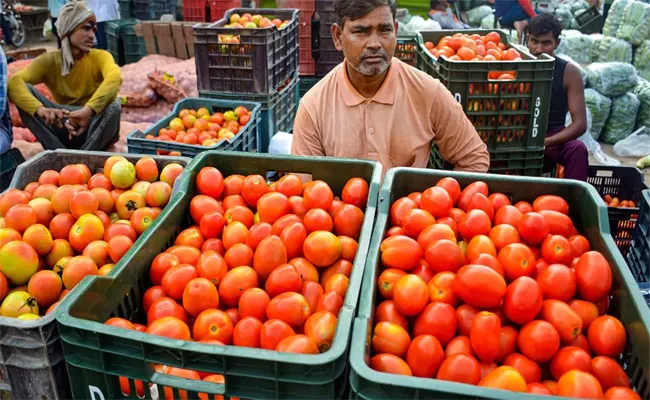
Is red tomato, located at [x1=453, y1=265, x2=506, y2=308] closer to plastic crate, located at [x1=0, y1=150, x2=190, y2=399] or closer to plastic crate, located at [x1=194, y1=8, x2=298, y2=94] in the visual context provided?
plastic crate, located at [x1=0, y1=150, x2=190, y2=399]

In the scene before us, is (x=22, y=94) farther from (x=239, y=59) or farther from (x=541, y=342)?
(x=541, y=342)

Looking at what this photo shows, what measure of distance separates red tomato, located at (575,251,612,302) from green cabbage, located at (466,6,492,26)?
13.2m

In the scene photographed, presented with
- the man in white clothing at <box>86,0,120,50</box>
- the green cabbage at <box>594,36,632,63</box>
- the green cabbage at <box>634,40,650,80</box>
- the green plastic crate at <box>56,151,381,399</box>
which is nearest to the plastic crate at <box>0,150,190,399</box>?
the green plastic crate at <box>56,151,381,399</box>

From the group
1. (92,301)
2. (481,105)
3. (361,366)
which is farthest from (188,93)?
(361,366)

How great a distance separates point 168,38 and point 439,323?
329 inches

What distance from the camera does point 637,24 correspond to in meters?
9.70

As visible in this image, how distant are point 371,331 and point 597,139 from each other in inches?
287

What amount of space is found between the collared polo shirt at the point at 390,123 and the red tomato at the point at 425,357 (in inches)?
65.8

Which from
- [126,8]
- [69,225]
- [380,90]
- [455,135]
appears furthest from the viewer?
[126,8]

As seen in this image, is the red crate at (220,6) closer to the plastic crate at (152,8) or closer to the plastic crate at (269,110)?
the plastic crate at (152,8)

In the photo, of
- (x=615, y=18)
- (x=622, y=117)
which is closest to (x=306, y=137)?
(x=622, y=117)

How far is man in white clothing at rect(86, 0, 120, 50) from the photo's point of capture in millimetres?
8961

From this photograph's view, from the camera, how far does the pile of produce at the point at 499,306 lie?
151 centimetres

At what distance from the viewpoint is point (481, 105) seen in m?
3.73
